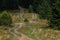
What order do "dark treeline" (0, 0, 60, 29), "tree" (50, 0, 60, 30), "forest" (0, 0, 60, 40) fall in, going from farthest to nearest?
"dark treeline" (0, 0, 60, 29) → "tree" (50, 0, 60, 30) → "forest" (0, 0, 60, 40)

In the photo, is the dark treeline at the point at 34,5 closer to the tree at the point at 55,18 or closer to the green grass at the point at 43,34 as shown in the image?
the tree at the point at 55,18

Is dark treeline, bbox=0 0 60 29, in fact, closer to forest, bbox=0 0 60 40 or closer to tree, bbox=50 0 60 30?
forest, bbox=0 0 60 40

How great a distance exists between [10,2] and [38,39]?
309 feet

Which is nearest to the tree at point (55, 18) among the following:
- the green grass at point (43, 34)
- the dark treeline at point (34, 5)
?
the green grass at point (43, 34)

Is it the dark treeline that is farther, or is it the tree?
the dark treeline

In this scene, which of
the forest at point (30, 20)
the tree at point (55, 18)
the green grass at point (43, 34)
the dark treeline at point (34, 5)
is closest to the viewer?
the green grass at point (43, 34)

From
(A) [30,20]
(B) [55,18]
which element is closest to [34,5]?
(A) [30,20]

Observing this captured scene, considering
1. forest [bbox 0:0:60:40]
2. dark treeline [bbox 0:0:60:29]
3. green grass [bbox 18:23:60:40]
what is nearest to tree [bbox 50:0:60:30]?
forest [bbox 0:0:60:40]

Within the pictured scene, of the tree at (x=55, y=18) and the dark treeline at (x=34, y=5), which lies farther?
the dark treeline at (x=34, y=5)

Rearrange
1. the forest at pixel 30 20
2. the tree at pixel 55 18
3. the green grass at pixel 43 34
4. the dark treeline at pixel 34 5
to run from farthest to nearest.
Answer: the dark treeline at pixel 34 5
the tree at pixel 55 18
the forest at pixel 30 20
the green grass at pixel 43 34

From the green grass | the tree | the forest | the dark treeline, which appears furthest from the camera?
the dark treeline

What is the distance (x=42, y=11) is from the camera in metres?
104

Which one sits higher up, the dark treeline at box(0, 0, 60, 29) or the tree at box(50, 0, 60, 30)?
the tree at box(50, 0, 60, 30)

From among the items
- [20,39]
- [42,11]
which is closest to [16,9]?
[42,11]
